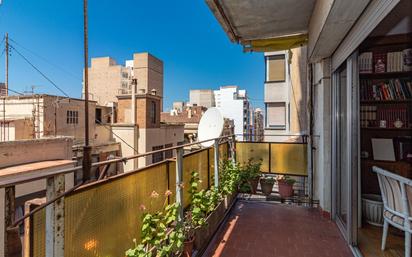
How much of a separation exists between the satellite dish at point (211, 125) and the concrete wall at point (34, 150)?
644cm

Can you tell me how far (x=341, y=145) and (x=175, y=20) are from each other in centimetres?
2006

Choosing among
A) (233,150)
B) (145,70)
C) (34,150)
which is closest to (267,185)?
(233,150)

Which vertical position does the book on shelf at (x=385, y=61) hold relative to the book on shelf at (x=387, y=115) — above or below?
above

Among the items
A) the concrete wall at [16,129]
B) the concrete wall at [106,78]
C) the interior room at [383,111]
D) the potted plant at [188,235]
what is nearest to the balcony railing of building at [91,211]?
the potted plant at [188,235]

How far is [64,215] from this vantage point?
106cm

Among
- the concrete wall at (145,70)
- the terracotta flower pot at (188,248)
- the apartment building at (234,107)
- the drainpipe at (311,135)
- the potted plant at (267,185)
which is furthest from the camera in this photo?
the apartment building at (234,107)

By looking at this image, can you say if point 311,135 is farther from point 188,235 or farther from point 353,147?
point 188,235

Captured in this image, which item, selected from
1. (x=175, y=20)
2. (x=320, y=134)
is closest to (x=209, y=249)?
(x=320, y=134)

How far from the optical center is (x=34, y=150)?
7.98 m

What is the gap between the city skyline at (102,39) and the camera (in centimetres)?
493

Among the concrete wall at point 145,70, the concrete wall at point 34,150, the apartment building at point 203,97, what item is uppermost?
the concrete wall at point 145,70

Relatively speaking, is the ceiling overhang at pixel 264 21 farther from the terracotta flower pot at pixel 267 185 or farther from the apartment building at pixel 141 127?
the apartment building at pixel 141 127

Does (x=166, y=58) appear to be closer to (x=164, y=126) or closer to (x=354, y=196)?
(x=164, y=126)

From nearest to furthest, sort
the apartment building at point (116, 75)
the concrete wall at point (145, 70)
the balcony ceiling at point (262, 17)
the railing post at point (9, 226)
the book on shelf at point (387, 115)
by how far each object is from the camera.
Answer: the railing post at point (9, 226) < the balcony ceiling at point (262, 17) < the book on shelf at point (387, 115) < the concrete wall at point (145, 70) < the apartment building at point (116, 75)
